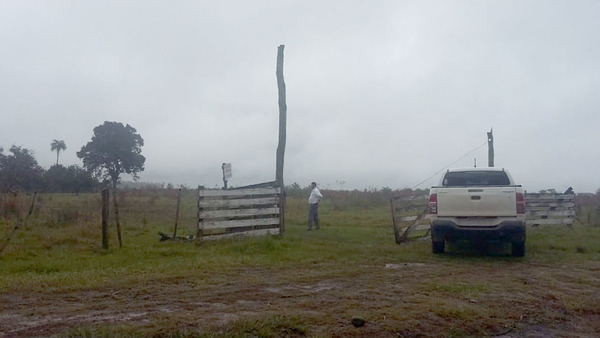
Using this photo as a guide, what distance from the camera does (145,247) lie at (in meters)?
12.9

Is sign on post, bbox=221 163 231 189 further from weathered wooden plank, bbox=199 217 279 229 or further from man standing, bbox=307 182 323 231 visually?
weathered wooden plank, bbox=199 217 279 229

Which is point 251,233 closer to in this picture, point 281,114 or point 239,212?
point 239,212

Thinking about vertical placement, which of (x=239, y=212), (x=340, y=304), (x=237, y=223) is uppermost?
(x=239, y=212)

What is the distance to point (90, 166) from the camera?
1519 inches

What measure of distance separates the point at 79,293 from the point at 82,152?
34.2 m

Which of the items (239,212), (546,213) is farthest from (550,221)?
(239,212)

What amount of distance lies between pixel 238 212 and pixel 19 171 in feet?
64.5

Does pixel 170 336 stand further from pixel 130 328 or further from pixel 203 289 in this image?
pixel 203 289

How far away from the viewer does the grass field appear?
20.4ft

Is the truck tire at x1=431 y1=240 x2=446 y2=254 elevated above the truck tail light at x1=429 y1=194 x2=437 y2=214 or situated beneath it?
situated beneath

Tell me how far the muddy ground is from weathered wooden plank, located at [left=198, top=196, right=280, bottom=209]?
4.36 meters

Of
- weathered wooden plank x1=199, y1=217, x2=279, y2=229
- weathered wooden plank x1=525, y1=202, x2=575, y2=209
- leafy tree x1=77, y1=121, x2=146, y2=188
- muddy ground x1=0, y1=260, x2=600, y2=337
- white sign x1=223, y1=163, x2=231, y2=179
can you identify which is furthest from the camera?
leafy tree x1=77, y1=121, x2=146, y2=188

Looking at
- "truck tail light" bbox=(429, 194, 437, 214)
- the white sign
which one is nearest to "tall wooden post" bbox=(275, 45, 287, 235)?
the white sign

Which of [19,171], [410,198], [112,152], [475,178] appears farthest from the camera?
[112,152]
